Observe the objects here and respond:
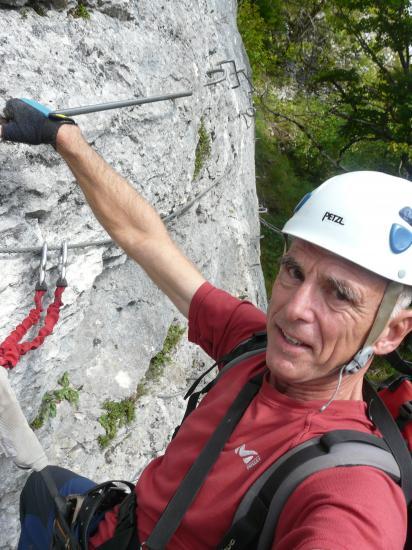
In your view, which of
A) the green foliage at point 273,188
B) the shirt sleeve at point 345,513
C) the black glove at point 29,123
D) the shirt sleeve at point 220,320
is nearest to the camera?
the shirt sleeve at point 345,513

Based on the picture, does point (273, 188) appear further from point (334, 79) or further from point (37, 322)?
point (37, 322)

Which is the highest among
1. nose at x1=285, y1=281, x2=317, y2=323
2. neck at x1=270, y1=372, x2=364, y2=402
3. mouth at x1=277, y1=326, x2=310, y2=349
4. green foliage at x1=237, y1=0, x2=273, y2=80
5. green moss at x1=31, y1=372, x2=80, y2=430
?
green foliage at x1=237, y1=0, x2=273, y2=80

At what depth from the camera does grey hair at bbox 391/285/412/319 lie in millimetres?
2129

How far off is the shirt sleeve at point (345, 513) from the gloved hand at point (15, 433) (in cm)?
163

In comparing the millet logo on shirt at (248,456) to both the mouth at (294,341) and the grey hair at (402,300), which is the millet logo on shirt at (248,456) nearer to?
the mouth at (294,341)

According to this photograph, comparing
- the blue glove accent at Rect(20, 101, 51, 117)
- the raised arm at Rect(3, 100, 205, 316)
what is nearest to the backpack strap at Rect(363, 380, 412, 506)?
the raised arm at Rect(3, 100, 205, 316)

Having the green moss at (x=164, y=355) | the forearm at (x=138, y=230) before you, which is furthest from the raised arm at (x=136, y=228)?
the green moss at (x=164, y=355)

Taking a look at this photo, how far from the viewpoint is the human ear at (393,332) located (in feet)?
7.04

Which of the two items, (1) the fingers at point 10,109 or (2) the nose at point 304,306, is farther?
(1) the fingers at point 10,109

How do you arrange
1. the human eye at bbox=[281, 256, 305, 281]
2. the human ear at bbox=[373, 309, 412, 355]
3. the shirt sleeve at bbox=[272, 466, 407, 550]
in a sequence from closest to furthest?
1. the shirt sleeve at bbox=[272, 466, 407, 550]
2. the human ear at bbox=[373, 309, 412, 355]
3. the human eye at bbox=[281, 256, 305, 281]

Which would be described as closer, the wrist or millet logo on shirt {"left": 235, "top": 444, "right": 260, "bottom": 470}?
millet logo on shirt {"left": 235, "top": 444, "right": 260, "bottom": 470}

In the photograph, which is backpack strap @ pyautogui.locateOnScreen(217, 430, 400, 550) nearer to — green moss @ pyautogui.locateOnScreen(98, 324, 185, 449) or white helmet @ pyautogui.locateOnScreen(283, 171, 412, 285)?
white helmet @ pyautogui.locateOnScreen(283, 171, 412, 285)

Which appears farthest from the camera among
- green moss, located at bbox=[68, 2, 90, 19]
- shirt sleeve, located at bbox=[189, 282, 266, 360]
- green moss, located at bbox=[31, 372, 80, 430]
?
green moss, located at bbox=[31, 372, 80, 430]

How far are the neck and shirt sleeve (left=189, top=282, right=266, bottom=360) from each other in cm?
62
